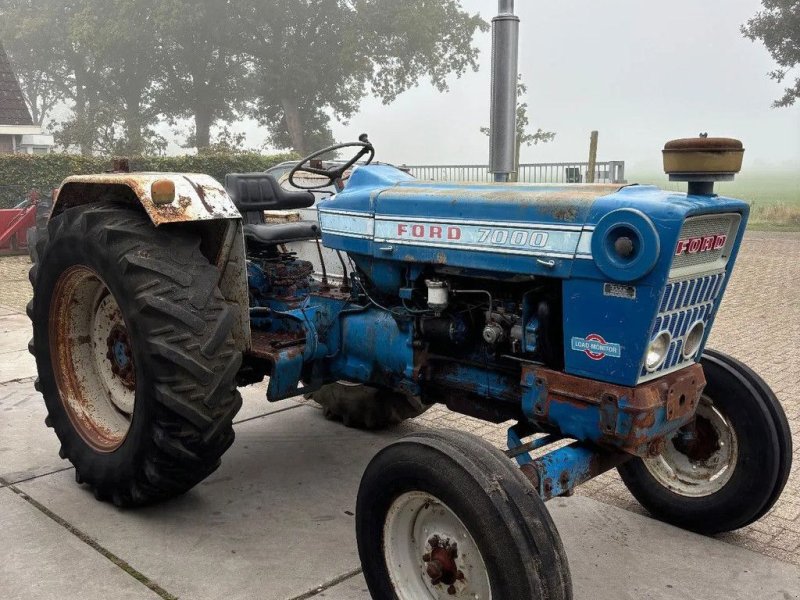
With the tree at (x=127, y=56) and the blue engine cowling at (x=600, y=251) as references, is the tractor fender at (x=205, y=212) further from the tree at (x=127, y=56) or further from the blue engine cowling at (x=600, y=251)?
the tree at (x=127, y=56)

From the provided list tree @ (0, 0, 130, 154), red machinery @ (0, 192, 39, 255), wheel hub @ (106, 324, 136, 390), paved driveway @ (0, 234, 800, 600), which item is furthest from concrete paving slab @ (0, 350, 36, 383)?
tree @ (0, 0, 130, 154)

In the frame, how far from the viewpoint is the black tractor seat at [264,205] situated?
3.96 meters

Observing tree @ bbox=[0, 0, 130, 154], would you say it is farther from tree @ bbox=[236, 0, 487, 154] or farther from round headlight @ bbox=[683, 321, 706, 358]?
round headlight @ bbox=[683, 321, 706, 358]

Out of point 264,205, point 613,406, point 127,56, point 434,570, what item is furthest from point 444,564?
point 127,56

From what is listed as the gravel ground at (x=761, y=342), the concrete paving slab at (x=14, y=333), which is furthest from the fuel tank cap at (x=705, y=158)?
the concrete paving slab at (x=14, y=333)

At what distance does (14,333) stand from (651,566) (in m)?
5.87

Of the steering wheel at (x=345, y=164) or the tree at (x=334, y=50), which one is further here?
the tree at (x=334, y=50)

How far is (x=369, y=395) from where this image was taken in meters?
4.22

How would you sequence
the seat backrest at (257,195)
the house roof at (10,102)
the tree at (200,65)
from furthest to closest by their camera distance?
the tree at (200,65), the house roof at (10,102), the seat backrest at (257,195)

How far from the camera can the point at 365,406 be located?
427cm

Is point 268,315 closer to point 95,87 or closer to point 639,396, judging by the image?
point 639,396

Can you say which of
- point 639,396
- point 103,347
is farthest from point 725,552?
point 103,347

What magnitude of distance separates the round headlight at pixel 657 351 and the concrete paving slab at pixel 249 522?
1317 mm

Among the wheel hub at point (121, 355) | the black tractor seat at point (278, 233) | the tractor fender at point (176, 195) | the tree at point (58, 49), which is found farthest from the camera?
the tree at point (58, 49)
